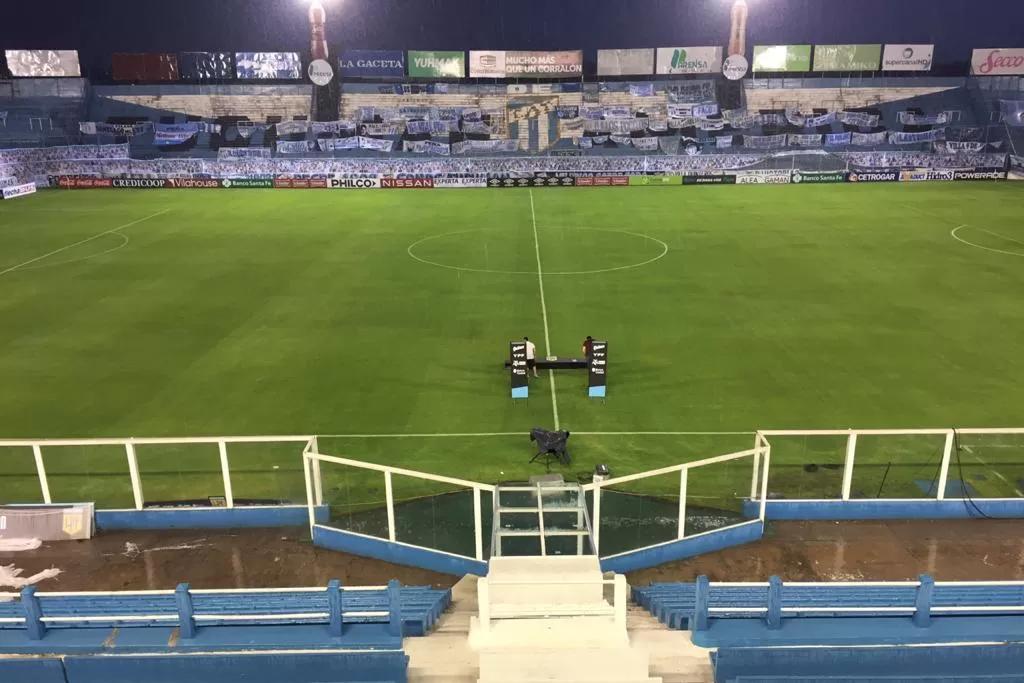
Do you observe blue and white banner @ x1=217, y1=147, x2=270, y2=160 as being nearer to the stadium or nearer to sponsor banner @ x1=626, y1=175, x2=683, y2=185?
the stadium

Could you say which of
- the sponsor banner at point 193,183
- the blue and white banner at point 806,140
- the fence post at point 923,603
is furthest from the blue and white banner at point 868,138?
the fence post at point 923,603

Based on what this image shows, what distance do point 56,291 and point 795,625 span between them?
27640 millimetres

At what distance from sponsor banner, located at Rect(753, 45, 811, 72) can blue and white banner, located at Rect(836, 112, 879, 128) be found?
548cm

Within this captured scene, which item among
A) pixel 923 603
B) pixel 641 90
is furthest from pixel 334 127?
pixel 923 603

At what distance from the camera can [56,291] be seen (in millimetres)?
27516

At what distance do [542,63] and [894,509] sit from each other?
6279 centimetres

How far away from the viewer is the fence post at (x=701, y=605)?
7.73m

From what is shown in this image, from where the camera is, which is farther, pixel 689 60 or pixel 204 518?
pixel 689 60

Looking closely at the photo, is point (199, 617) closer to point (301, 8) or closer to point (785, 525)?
point (785, 525)

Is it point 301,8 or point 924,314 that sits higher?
point 301,8

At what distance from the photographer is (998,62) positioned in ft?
217

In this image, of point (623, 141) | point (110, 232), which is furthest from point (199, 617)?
point (623, 141)

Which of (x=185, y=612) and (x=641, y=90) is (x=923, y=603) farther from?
(x=641, y=90)

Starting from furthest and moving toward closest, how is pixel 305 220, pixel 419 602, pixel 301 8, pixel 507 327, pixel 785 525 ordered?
pixel 301 8, pixel 305 220, pixel 507 327, pixel 785 525, pixel 419 602
